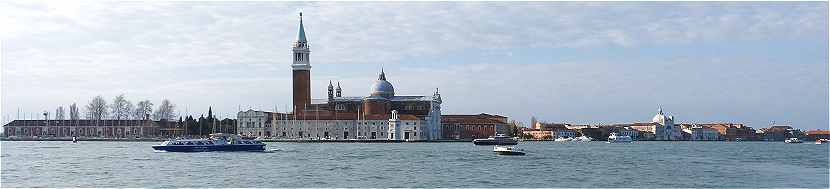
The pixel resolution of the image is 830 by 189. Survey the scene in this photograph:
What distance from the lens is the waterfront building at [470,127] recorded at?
99.6 m

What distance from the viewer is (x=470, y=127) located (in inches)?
3964

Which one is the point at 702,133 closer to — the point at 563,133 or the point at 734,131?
the point at 734,131

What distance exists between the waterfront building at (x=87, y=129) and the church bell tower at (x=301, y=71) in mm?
13887

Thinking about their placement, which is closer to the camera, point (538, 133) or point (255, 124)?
point (255, 124)

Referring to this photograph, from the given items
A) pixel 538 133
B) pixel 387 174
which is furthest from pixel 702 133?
pixel 387 174

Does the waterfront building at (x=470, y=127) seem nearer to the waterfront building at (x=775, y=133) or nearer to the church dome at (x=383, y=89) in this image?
the church dome at (x=383, y=89)

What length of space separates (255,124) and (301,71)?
599 centimetres

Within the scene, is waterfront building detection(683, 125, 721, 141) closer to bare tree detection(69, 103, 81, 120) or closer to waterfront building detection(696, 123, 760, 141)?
waterfront building detection(696, 123, 760, 141)

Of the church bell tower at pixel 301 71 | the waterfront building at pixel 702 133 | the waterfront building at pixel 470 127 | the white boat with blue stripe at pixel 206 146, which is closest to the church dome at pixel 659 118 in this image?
the waterfront building at pixel 702 133

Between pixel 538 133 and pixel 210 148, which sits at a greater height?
pixel 538 133

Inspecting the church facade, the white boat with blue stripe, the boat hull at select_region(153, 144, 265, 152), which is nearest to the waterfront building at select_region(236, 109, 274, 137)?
the church facade

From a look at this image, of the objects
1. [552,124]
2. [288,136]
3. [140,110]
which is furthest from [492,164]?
[552,124]

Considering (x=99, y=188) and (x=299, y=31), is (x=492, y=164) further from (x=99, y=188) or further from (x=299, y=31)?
(x=299, y=31)

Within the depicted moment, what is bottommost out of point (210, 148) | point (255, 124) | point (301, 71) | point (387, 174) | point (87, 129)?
point (387, 174)
